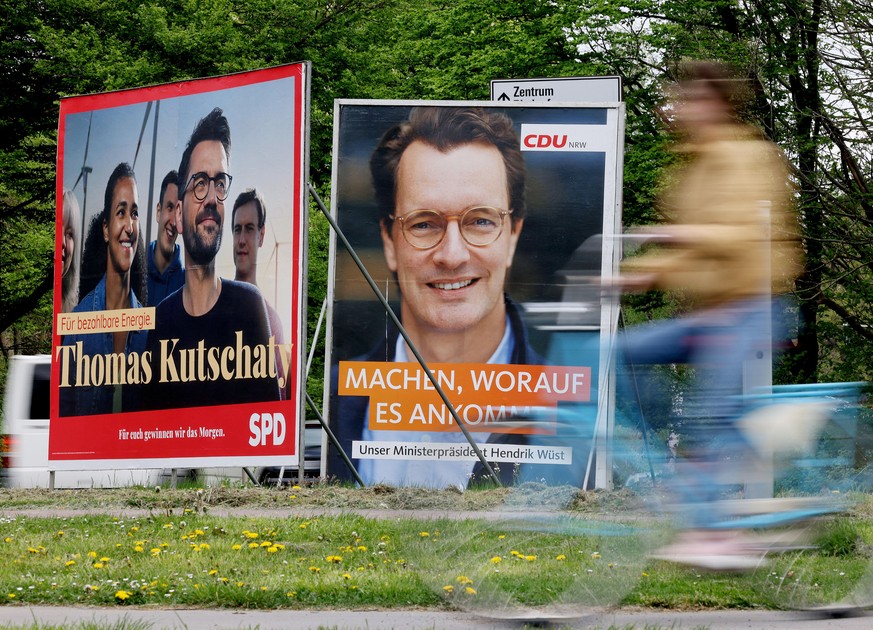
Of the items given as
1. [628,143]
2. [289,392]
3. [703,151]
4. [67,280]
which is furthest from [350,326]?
[628,143]

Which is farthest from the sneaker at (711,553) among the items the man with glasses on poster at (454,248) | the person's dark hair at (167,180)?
the person's dark hair at (167,180)

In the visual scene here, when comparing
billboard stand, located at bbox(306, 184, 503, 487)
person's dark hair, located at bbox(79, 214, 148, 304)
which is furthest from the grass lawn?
person's dark hair, located at bbox(79, 214, 148, 304)

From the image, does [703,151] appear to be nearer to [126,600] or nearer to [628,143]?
[126,600]

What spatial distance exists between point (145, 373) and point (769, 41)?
17.8m

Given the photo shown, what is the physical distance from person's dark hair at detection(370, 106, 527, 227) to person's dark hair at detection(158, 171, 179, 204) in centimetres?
203

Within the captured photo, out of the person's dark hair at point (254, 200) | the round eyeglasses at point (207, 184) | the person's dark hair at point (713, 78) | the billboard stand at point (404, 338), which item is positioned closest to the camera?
the person's dark hair at point (713, 78)

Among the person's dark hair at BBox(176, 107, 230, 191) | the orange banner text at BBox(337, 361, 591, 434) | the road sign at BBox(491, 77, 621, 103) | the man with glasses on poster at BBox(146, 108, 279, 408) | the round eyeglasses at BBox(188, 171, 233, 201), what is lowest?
the orange banner text at BBox(337, 361, 591, 434)

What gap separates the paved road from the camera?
513cm

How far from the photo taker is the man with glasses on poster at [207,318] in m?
11.4

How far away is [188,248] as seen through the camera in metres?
11.8

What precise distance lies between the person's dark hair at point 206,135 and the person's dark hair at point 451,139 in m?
1.67

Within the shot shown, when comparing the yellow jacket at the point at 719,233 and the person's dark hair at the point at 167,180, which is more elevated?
the person's dark hair at the point at 167,180

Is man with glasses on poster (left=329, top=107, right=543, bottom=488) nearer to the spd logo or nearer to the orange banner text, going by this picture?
the orange banner text

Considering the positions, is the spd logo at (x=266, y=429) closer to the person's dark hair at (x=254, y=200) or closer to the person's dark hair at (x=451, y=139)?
the person's dark hair at (x=254, y=200)
